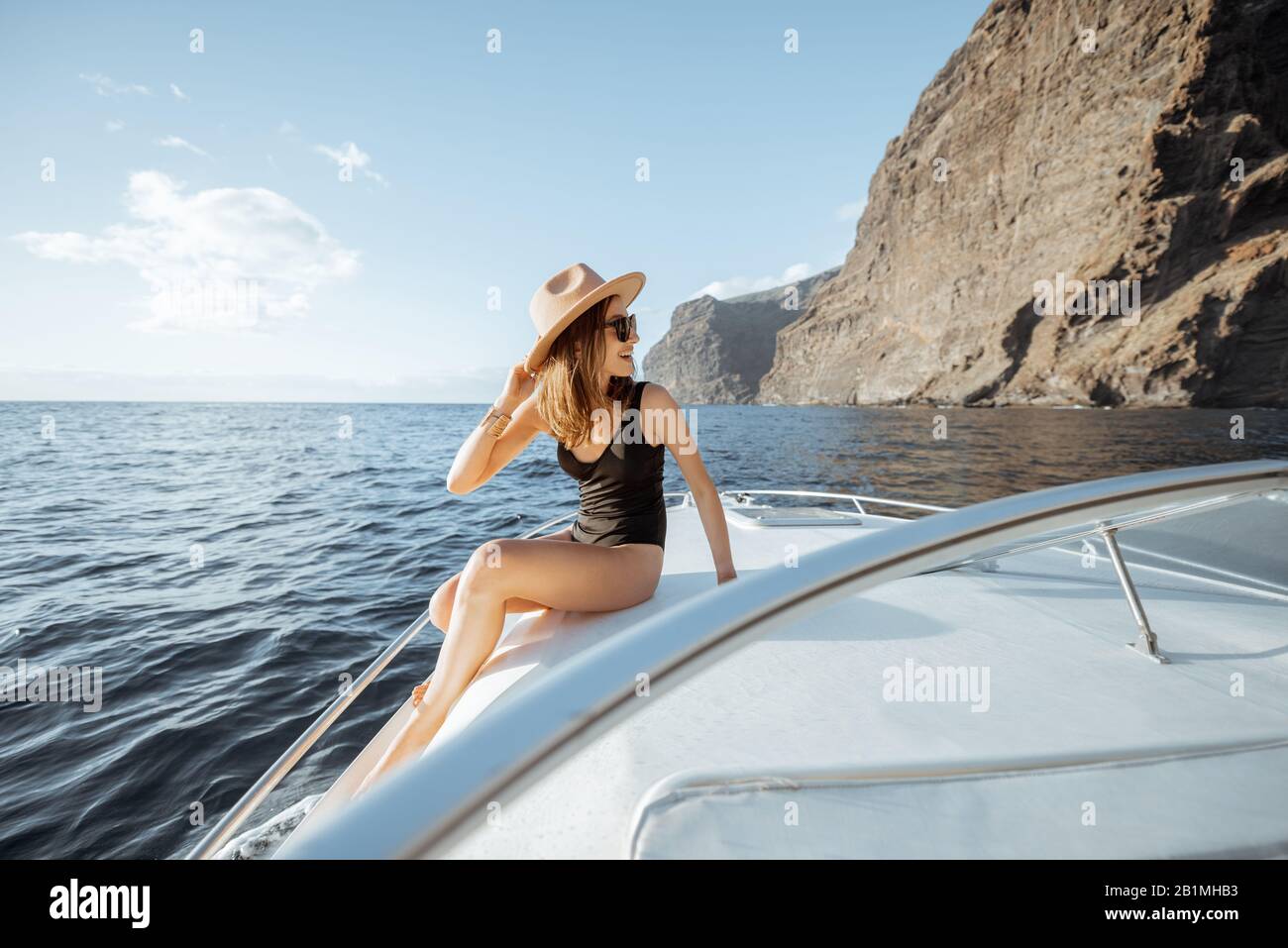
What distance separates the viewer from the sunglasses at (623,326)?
7.08ft

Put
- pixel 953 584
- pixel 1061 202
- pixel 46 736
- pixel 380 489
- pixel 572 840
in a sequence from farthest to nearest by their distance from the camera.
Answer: pixel 1061 202 → pixel 380 489 → pixel 46 736 → pixel 953 584 → pixel 572 840

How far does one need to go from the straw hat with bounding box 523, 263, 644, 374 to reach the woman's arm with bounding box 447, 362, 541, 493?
0.11 metres

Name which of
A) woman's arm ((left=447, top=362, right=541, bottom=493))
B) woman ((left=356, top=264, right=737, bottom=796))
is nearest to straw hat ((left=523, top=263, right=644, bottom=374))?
woman ((left=356, top=264, right=737, bottom=796))

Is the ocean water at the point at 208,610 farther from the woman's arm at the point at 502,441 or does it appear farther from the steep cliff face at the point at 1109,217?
the steep cliff face at the point at 1109,217

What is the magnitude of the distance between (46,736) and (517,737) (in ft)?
14.1

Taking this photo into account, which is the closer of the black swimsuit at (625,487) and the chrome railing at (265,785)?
the chrome railing at (265,785)

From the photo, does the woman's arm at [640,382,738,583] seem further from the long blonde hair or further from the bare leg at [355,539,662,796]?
the bare leg at [355,539,662,796]

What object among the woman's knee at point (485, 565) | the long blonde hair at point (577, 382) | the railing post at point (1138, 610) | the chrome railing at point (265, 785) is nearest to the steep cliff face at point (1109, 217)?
the railing post at point (1138, 610)

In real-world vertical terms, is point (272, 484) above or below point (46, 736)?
above

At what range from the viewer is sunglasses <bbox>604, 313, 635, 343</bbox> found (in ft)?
7.08

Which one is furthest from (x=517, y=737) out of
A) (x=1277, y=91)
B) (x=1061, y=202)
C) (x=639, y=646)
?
(x=1277, y=91)

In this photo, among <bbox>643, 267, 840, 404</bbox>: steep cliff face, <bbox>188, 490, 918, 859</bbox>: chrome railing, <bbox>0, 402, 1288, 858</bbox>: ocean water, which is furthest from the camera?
<bbox>643, 267, 840, 404</bbox>: steep cliff face

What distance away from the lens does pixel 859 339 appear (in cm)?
6116
